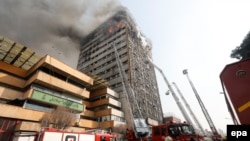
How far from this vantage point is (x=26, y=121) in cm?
2127

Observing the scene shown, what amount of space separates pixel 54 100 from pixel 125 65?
27969 millimetres

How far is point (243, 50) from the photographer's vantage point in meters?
9.00

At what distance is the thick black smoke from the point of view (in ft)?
28.3

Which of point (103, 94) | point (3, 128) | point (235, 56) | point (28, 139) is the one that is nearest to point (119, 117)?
point (103, 94)

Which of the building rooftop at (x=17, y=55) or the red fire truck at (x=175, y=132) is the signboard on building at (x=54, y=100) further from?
the red fire truck at (x=175, y=132)

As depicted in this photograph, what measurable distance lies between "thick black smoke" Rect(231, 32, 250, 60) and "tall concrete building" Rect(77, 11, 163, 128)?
30.0 metres

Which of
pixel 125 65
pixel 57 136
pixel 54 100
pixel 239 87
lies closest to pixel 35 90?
pixel 54 100

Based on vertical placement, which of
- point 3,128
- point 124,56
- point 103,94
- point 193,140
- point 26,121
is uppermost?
point 124,56

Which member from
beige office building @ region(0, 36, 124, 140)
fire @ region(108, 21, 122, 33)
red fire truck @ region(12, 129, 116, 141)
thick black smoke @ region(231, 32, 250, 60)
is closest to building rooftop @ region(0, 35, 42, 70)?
beige office building @ region(0, 36, 124, 140)

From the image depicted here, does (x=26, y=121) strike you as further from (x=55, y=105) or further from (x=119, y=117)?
(x=119, y=117)

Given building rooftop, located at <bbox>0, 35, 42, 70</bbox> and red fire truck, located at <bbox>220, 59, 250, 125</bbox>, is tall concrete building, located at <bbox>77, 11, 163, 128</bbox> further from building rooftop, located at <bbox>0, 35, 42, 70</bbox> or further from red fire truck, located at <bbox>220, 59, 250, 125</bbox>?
red fire truck, located at <bbox>220, 59, 250, 125</bbox>

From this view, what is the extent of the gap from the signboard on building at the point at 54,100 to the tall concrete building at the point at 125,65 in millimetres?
14006

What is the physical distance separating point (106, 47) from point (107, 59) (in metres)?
7.59

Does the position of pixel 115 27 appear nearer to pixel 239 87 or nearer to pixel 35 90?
pixel 35 90
